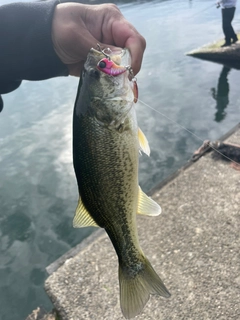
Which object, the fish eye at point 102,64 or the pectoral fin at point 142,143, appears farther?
the pectoral fin at point 142,143

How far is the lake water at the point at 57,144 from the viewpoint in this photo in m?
5.04

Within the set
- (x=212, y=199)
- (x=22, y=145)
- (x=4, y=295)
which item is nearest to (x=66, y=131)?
(x=22, y=145)

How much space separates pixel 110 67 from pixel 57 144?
6.30 metres

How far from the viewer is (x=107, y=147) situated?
5.58 ft

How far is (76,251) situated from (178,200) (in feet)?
4.69

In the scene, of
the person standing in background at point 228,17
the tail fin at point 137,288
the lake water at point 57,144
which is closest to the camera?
the tail fin at point 137,288

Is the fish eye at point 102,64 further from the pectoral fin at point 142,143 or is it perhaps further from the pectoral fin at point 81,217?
the pectoral fin at point 81,217

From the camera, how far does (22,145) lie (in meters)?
8.02

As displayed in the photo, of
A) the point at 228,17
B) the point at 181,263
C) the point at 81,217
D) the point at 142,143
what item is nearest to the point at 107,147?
the point at 142,143

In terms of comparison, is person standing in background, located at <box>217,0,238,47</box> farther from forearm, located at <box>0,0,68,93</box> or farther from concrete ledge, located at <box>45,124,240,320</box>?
forearm, located at <box>0,0,68,93</box>

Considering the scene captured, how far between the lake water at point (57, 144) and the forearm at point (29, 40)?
172cm

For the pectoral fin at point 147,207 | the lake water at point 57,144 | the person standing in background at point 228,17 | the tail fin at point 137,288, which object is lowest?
the lake water at point 57,144

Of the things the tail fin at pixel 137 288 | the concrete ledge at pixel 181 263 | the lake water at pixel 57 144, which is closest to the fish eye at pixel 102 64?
the tail fin at pixel 137 288

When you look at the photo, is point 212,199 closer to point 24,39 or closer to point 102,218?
point 102,218
